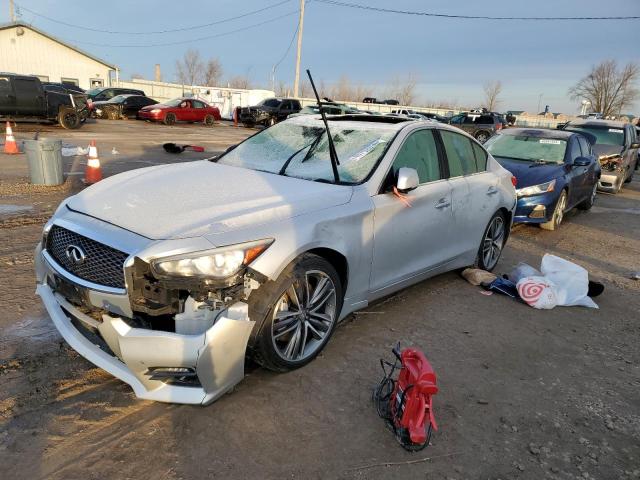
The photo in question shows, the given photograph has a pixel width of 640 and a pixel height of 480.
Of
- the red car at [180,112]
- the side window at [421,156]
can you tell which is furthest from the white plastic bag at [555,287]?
the red car at [180,112]

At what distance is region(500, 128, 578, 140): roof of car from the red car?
2052cm

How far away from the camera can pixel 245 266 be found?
254 cm

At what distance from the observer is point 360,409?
2789 mm

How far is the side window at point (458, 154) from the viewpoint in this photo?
14.8 feet

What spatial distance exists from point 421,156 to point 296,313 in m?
1.91

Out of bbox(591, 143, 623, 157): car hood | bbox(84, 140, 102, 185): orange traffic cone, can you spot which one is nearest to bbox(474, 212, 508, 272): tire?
bbox(84, 140, 102, 185): orange traffic cone

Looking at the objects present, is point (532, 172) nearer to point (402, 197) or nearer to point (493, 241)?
point (493, 241)

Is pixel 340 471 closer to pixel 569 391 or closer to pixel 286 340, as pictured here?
pixel 286 340

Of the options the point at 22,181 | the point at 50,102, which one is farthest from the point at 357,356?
the point at 50,102

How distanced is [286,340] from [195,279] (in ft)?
2.93

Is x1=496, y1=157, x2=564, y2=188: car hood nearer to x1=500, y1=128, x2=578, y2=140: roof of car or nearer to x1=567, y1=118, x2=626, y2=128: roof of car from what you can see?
x1=500, y1=128, x2=578, y2=140: roof of car

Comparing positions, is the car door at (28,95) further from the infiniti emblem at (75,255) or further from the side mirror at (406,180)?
the side mirror at (406,180)

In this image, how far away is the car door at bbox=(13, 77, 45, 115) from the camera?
1697cm

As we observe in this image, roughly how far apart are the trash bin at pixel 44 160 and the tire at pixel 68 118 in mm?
11811
